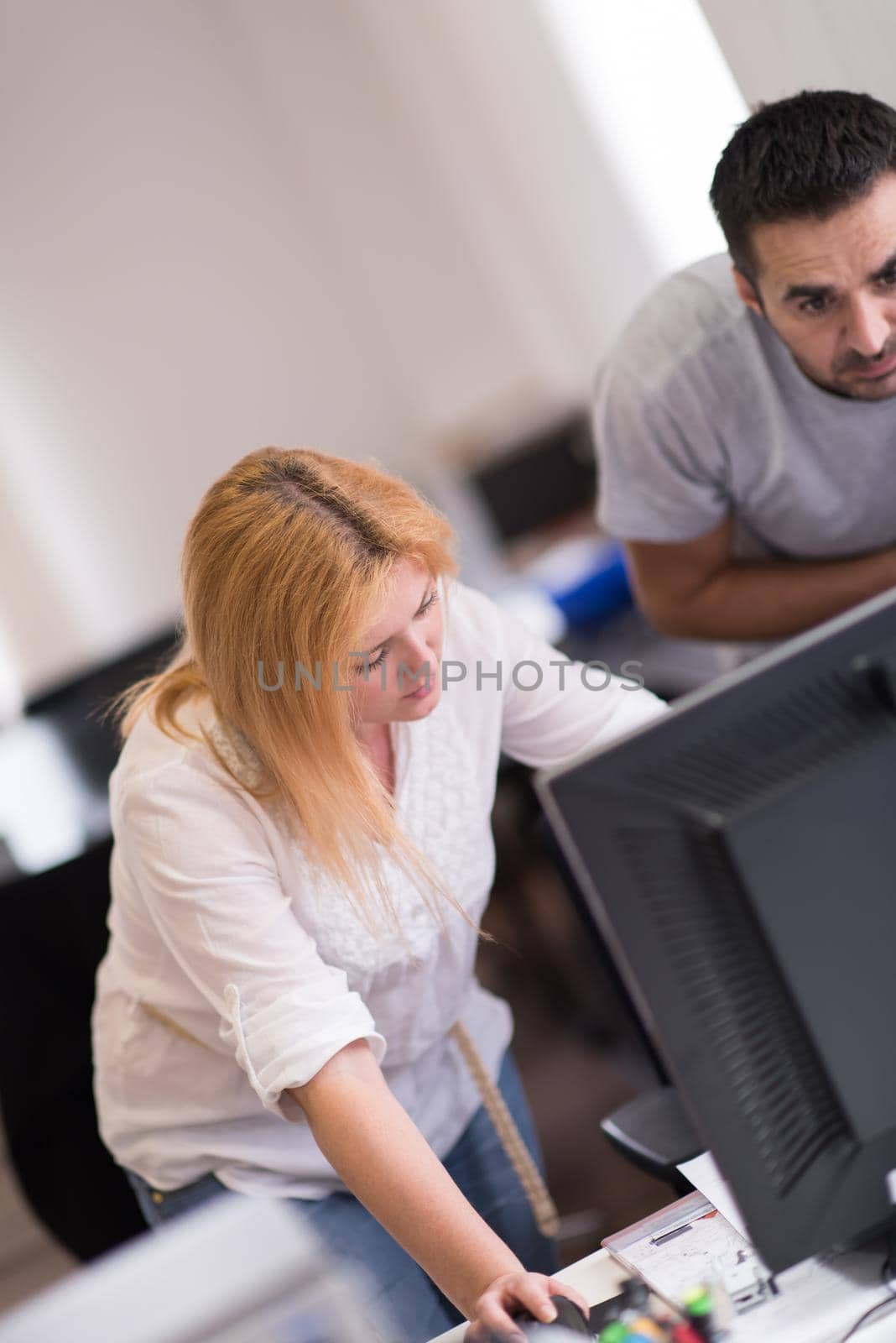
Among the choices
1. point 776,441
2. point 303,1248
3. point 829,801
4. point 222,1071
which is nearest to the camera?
point 303,1248

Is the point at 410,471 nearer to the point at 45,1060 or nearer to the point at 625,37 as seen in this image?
Answer: the point at 625,37

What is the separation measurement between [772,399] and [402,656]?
0.66 meters

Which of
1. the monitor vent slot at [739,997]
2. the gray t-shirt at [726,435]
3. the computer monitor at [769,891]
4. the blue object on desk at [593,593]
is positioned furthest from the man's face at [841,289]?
the blue object on desk at [593,593]

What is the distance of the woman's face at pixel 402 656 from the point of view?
3.75ft

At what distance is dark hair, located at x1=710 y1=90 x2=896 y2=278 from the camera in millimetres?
1286

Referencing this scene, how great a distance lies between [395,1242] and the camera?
1284 mm

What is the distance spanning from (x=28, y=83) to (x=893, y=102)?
309 centimetres

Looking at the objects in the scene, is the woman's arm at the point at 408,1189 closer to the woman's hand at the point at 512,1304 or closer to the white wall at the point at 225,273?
the woman's hand at the point at 512,1304

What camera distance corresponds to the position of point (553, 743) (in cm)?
146

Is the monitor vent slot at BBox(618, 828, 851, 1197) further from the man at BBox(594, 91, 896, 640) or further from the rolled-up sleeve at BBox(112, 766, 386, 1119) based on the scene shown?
the man at BBox(594, 91, 896, 640)

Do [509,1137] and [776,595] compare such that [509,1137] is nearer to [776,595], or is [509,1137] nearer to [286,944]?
[286,944]

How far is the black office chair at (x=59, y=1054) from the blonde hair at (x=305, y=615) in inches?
19.6

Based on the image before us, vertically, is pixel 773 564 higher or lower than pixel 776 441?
lower

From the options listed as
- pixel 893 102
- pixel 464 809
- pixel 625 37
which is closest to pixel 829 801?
pixel 464 809
